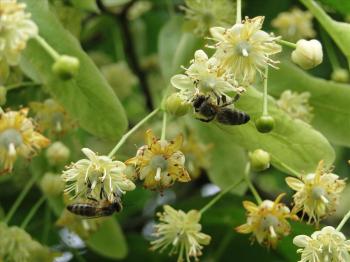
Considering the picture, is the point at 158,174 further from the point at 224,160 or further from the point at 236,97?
the point at 224,160

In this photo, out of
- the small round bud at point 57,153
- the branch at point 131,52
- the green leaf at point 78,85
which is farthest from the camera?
the branch at point 131,52

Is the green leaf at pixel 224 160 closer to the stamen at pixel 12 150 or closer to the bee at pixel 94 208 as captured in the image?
the bee at pixel 94 208

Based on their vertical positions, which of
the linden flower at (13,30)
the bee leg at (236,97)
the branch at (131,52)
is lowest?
the branch at (131,52)

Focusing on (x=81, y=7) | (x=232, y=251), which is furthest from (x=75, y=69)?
(x=232, y=251)

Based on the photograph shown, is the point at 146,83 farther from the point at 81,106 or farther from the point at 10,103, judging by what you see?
the point at 81,106

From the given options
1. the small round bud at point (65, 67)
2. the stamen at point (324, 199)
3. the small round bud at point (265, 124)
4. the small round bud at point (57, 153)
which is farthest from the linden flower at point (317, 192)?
the small round bud at point (57, 153)

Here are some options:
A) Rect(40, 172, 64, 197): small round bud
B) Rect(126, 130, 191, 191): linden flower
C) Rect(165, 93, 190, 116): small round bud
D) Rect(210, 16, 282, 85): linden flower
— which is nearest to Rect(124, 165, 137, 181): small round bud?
Rect(126, 130, 191, 191): linden flower
